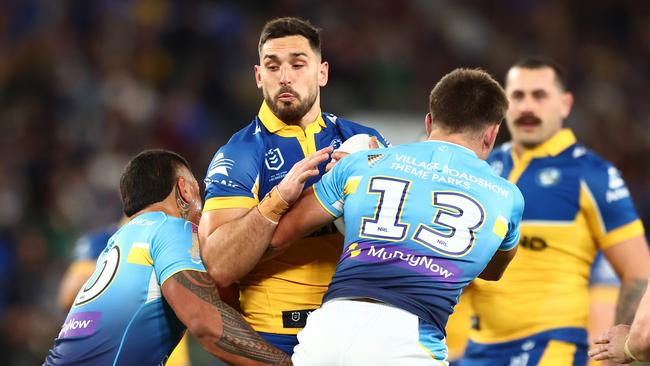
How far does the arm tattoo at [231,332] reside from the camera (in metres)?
4.61

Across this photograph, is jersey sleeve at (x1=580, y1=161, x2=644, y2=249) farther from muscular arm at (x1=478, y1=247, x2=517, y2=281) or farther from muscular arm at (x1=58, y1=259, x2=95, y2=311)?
muscular arm at (x1=58, y1=259, x2=95, y2=311)

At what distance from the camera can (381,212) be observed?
14.5ft

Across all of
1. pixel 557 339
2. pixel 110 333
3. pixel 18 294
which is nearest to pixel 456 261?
Answer: pixel 110 333

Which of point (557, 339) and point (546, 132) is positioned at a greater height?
point (546, 132)

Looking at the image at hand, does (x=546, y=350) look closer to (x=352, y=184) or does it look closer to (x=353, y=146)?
(x=353, y=146)

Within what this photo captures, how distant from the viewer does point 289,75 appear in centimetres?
505

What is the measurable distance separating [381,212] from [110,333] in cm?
141

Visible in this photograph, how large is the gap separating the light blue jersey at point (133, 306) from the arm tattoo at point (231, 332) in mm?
92

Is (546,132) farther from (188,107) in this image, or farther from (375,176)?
(188,107)

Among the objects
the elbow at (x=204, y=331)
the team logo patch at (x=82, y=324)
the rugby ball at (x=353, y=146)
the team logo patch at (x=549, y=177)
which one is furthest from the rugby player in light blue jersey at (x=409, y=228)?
the team logo patch at (x=549, y=177)

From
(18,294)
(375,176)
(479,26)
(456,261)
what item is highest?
(479,26)

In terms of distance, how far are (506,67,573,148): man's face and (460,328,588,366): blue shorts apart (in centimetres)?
124

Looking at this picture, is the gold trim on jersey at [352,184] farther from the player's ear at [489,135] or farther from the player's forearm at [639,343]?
the player's forearm at [639,343]

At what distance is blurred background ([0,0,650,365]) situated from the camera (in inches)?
456
